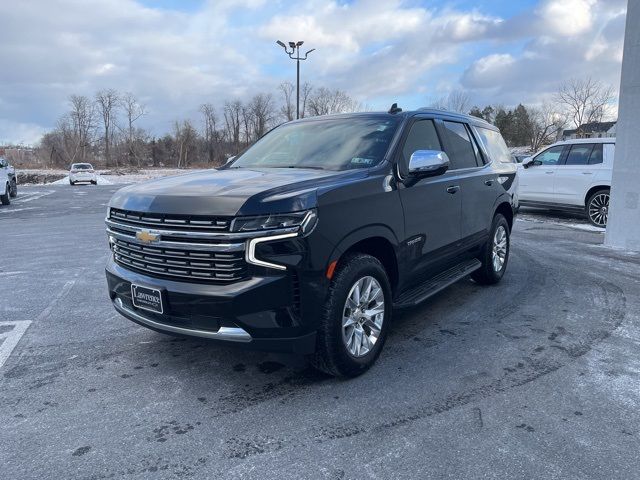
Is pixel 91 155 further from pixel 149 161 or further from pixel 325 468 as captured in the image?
pixel 325 468

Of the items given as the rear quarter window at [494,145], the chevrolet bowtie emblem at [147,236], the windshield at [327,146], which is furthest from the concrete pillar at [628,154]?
the chevrolet bowtie emblem at [147,236]

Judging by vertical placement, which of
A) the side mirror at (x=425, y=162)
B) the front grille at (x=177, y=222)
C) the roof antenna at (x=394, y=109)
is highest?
the roof antenna at (x=394, y=109)

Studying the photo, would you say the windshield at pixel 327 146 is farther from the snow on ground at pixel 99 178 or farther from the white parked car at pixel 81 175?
the white parked car at pixel 81 175

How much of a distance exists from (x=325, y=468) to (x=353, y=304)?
119 centimetres

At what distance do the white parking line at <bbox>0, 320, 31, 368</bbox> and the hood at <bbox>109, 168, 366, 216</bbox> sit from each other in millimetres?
1573

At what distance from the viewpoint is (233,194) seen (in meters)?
3.05

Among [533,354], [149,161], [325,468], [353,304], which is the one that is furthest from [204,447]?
[149,161]

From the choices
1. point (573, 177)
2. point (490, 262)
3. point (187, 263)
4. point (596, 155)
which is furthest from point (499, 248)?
point (596, 155)

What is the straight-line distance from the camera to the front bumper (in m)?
2.97

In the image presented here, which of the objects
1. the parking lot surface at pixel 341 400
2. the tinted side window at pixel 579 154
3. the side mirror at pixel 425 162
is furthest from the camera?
the tinted side window at pixel 579 154

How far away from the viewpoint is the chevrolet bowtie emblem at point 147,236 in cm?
320

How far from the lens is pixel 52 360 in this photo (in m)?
3.86

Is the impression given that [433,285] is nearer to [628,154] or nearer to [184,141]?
[628,154]

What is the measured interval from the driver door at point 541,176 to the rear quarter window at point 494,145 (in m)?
6.04
